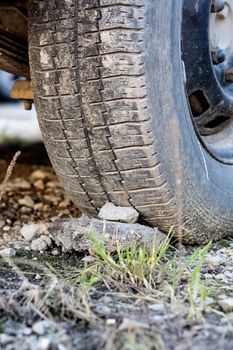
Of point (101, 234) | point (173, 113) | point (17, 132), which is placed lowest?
point (17, 132)

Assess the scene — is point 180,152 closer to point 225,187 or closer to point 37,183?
point 225,187

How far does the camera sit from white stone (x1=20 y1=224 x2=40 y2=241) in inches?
68.9

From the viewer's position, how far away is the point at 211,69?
1.67m

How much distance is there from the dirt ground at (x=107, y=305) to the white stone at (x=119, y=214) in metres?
0.11

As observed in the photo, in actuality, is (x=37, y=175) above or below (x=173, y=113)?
below

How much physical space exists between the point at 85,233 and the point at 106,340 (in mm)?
519

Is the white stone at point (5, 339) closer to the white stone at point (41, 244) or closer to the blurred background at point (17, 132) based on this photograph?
the white stone at point (41, 244)

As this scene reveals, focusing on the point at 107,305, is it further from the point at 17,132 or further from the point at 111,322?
the point at 17,132

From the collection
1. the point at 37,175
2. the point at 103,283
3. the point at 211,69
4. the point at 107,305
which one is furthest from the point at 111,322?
the point at 37,175

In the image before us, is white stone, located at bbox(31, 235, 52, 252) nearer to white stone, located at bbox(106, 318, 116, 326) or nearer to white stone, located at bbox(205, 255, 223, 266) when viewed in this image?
white stone, located at bbox(205, 255, 223, 266)

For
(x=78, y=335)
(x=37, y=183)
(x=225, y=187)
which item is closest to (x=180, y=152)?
(x=225, y=187)

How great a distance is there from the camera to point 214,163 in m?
1.71

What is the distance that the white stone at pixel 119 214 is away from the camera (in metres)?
1.53

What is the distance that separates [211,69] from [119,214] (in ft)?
1.50
